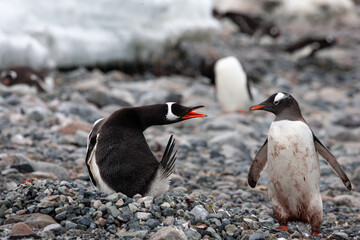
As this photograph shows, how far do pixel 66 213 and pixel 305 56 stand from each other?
38.0 ft

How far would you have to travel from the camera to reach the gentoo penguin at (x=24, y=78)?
8070 mm

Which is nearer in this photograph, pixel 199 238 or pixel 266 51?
pixel 199 238

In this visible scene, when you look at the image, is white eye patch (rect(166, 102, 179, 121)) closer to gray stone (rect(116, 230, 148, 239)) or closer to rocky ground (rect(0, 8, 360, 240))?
rocky ground (rect(0, 8, 360, 240))

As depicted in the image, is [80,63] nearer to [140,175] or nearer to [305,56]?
[305,56]

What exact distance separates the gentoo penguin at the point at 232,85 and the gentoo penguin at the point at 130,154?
16.9ft

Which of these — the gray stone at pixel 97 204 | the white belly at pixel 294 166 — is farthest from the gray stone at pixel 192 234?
the white belly at pixel 294 166

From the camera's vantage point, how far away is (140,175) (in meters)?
3.33

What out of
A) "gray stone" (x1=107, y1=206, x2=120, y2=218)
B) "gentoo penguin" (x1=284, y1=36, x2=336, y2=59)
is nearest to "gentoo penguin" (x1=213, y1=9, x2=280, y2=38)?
"gentoo penguin" (x1=284, y1=36, x2=336, y2=59)

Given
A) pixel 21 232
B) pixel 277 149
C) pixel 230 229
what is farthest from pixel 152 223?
pixel 277 149

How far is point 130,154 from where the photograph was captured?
3.39 meters

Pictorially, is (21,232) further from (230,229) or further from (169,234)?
(230,229)

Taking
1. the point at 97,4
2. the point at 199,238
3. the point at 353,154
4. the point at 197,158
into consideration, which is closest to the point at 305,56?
the point at 97,4

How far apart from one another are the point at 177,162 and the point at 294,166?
6.28 ft

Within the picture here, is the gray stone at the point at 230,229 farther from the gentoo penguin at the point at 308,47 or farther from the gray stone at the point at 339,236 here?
the gentoo penguin at the point at 308,47
